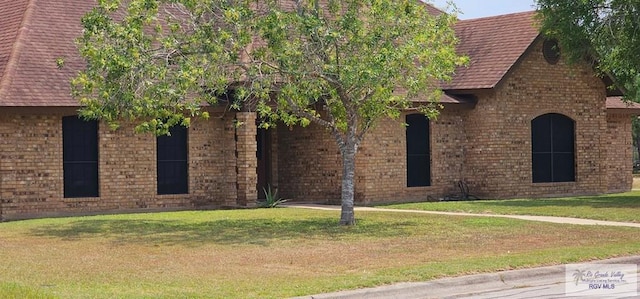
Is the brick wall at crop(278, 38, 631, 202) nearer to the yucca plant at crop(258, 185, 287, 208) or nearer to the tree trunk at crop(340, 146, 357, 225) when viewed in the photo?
the yucca plant at crop(258, 185, 287, 208)

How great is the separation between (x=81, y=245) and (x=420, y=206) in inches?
413

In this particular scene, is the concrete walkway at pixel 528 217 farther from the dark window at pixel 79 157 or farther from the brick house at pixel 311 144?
the dark window at pixel 79 157

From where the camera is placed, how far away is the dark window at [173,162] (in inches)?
1022

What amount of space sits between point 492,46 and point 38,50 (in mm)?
12635

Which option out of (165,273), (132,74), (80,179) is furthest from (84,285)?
(80,179)

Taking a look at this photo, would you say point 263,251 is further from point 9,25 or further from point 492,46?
point 492,46

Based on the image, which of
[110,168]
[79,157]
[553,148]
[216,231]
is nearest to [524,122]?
[553,148]

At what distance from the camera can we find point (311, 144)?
28.5m

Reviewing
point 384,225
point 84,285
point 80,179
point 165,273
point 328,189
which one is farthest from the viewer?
point 328,189

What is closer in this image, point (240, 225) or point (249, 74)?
point (249, 74)

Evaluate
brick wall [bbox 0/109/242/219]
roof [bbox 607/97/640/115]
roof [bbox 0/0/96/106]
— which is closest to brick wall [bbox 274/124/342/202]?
brick wall [bbox 0/109/242/219]

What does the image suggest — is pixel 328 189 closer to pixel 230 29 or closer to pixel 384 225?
pixel 384 225

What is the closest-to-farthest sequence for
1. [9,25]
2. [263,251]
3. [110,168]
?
[263,251], [110,168], [9,25]

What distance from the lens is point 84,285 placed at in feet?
41.4
